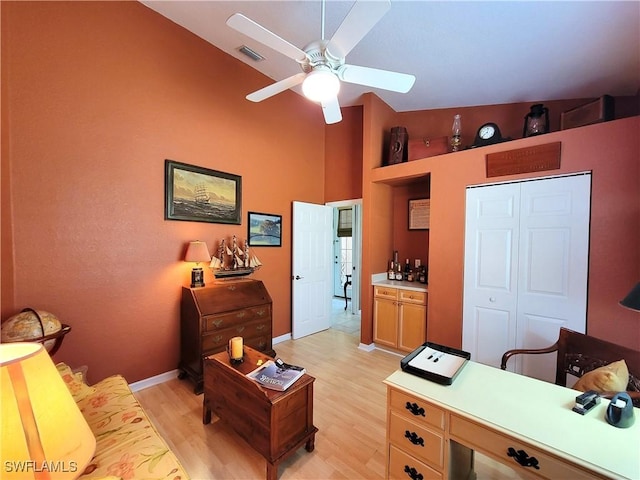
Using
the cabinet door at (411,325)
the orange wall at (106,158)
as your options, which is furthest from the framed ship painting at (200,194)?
the cabinet door at (411,325)

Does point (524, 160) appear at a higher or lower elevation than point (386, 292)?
higher

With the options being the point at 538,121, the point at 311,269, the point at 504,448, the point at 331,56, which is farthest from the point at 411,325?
the point at 331,56

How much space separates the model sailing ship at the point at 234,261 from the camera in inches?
117

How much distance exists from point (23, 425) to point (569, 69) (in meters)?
3.95

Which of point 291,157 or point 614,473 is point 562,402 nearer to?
point 614,473

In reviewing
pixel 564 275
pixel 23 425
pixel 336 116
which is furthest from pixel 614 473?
pixel 336 116

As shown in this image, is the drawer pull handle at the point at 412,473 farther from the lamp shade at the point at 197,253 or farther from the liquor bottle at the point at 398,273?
the liquor bottle at the point at 398,273

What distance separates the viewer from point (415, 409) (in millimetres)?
1248

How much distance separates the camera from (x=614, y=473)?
0.82m

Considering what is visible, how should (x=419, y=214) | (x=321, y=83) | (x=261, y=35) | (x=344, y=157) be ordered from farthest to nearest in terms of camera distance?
(x=344, y=157) → (x=419, y=214) → (x=321, y=83) → (x=261, y=35)

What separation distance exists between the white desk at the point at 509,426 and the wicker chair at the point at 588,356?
0.59m

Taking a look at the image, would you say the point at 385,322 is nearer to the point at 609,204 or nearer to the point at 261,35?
the point at 609,204

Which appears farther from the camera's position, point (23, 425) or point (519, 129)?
point (519, 129)

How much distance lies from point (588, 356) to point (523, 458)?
3.86ft
